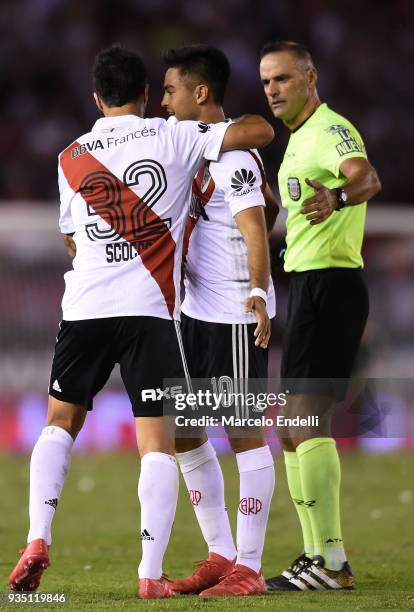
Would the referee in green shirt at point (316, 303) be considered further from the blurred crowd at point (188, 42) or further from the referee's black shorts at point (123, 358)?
the blurred crowd at point (188, 42)

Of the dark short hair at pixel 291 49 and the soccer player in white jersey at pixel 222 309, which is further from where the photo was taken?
the dark short hair at pixel 291 49

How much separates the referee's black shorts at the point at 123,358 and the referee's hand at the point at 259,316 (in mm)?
316

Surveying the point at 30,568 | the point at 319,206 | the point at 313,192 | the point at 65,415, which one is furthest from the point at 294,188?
the point at 30,568

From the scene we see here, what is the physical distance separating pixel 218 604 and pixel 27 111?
1327 cm

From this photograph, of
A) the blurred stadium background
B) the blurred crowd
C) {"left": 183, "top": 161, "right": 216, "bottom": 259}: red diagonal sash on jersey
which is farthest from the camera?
the blurred crowd

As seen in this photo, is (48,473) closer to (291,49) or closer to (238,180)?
(238,180)

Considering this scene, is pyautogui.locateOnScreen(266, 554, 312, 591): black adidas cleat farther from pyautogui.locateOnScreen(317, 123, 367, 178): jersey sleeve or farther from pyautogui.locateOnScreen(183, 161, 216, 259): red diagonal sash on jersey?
pyautogui.locateOnScreen(317, 123, 367, 178): jersey sleeve

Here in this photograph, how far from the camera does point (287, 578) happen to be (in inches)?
204

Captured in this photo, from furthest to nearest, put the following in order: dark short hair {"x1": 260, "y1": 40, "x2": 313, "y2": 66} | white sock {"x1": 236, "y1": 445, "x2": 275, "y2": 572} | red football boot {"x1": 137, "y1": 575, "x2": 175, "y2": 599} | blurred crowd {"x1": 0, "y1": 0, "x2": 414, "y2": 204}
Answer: blurred crowd {"x1": 0, "y1": 0, "x2": 414, "y2": 204}
dark short hair {"x1": 260, "y1": 40, "x2": 313, "y2": 66}
white sock {"x1": 236, "y1": 445, "x2": 275, "y2": 572}
red football boot {"x1": 137, "y1": 575, "x2": 175, "y2": 599}

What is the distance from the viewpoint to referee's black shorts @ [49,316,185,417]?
4660 mm

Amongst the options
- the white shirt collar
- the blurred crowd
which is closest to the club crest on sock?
Answer: the white shirt collar

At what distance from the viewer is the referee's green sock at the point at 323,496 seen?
17.0 feet

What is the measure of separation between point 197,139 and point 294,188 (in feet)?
2.66

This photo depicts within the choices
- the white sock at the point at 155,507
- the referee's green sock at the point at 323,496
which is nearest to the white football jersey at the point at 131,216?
the white sock at the point at 155,507
